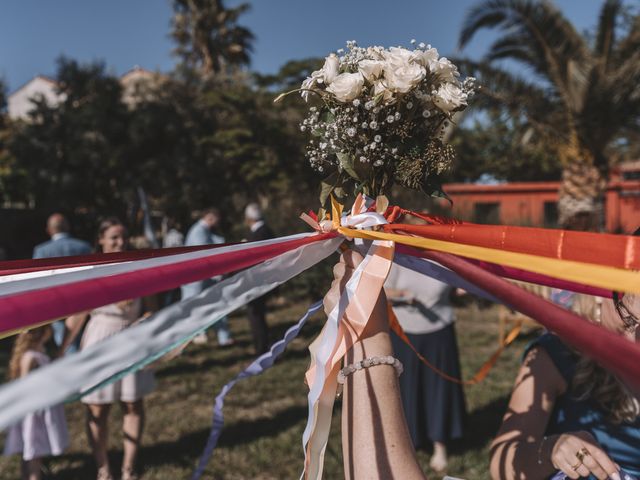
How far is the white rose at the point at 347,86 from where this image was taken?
1608 mm

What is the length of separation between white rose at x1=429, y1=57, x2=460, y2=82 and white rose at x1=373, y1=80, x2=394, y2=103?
0.17 meters

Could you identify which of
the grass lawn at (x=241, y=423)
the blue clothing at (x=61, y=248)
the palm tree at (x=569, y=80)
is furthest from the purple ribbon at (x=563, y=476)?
the palm tree at (x=569, y=80)

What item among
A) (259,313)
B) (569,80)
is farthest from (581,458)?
(569,80)

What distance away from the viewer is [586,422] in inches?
74.9

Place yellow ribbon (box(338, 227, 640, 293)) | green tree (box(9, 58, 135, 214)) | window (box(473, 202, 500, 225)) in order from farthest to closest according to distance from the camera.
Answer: green tree (box(9, 58, 135, 214))
window (box(473, 202, 500, 225))
yellow ribbon (box(338, 227, 640, 293))

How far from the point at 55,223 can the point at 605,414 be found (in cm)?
666

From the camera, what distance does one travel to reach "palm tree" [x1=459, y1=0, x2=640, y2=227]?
472 inches

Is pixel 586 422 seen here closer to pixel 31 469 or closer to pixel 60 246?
pixel 31 469

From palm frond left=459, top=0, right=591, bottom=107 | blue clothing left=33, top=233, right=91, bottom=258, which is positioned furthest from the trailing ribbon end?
palm frond left=459, top=0, right=591, bottom=107

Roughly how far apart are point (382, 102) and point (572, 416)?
4.15 ft

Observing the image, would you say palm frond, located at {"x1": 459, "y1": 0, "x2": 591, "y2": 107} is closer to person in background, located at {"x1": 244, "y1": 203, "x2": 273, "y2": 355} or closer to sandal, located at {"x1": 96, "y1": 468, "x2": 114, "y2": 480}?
person in background, located at {"x1": 244, "y1": 203, "x2": 273, "y2": 355}

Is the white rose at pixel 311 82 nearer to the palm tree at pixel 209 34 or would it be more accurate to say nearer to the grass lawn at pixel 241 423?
the grass lawn at pixel 241 423

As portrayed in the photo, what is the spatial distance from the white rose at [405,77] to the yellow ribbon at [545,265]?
42 cm

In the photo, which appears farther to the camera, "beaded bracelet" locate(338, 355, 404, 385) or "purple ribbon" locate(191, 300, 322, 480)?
"purple ribbon" locate(191, 300, 322, 480)
